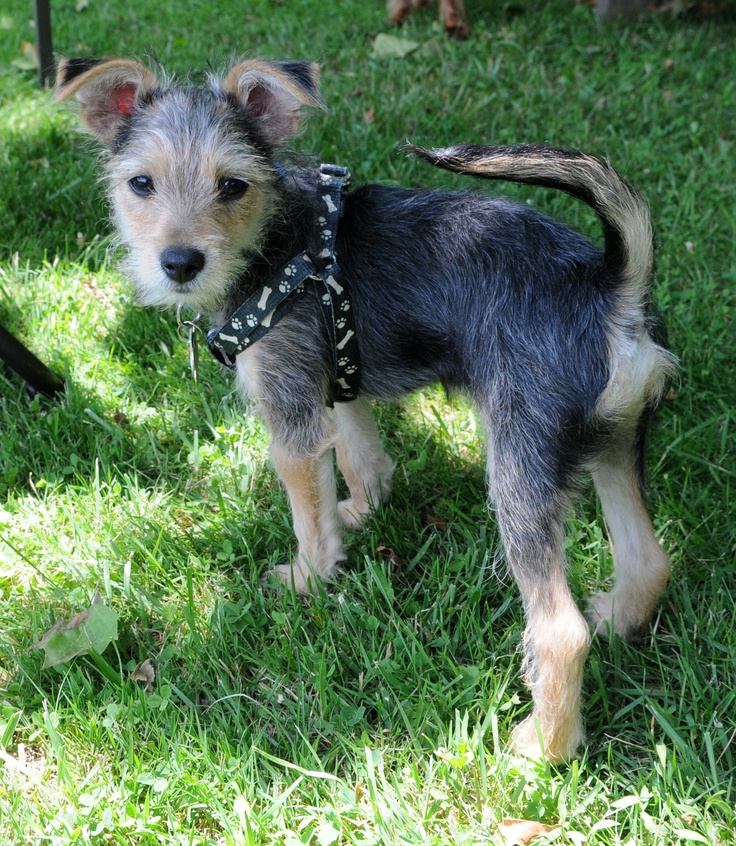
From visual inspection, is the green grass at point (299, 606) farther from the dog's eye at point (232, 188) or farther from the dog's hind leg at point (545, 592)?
the dog's eye at point (232, 188)

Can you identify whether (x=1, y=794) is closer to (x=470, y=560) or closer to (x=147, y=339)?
(x=470, y=560)

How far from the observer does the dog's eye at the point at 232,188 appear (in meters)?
2.76

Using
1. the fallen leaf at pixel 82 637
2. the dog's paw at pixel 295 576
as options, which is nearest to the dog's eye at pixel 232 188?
the dog's paw at pixel 295 576

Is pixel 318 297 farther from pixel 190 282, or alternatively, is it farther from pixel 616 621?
pixel 616 621

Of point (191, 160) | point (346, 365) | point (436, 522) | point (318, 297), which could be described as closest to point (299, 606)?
point (436, 522)

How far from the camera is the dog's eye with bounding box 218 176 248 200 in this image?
2.76m

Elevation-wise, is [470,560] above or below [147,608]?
below

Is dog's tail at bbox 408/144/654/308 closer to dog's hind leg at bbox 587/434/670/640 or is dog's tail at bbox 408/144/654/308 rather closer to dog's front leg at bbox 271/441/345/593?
dog's hind leg at bbox 587/434/670/640

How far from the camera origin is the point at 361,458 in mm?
3473

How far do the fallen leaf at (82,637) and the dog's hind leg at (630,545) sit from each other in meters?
1.71

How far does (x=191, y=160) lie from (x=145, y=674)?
1.74 m

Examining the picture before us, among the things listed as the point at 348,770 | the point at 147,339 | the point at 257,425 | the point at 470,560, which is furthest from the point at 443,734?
the point at 147,339

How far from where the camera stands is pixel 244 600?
304 cm

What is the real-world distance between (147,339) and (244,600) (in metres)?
1.75
